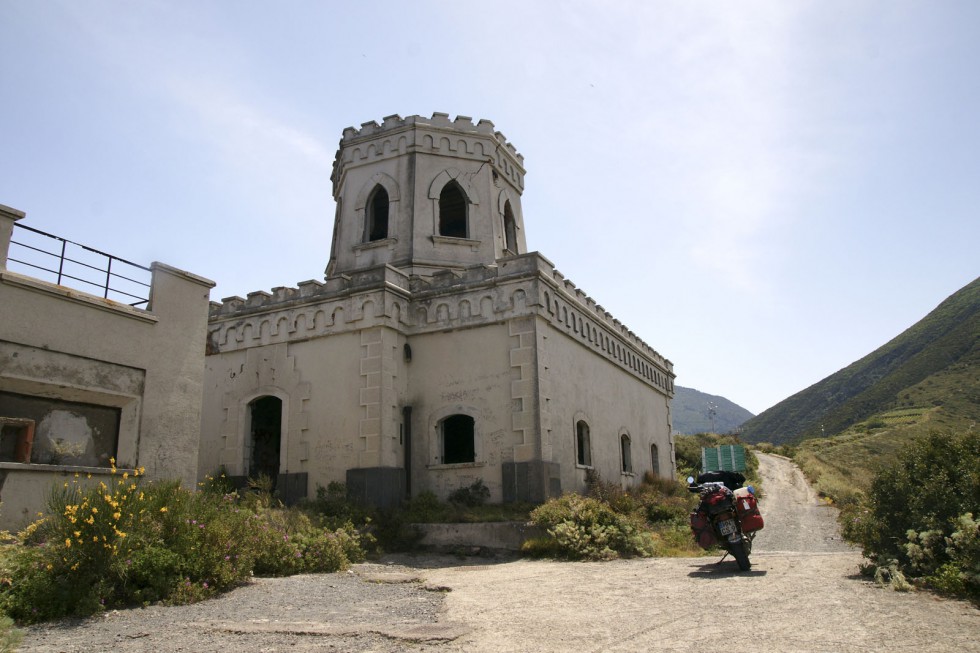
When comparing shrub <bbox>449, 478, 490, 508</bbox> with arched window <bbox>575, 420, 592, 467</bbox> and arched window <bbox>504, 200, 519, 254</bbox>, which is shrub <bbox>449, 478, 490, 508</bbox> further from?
arched window <bbox>504, 200, 519, 254</bbox>

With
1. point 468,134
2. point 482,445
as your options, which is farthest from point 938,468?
point 468,134

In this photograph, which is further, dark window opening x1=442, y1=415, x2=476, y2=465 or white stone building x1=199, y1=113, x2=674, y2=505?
dark window opening x1=442, y1=415, x2=476, y2=465

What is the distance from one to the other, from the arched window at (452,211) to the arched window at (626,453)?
8300 millimetres

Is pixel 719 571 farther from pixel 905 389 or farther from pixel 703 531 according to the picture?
pixel 905 389

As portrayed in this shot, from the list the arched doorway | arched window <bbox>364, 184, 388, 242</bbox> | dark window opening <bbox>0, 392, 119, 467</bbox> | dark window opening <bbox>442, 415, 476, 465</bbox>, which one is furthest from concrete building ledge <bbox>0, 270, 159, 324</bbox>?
arched window <bbox>364, 184, 388, 242</bbox>

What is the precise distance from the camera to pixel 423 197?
2155cm

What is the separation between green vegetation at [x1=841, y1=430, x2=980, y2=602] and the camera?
23.3 ft

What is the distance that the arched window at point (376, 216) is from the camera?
22.3 meters

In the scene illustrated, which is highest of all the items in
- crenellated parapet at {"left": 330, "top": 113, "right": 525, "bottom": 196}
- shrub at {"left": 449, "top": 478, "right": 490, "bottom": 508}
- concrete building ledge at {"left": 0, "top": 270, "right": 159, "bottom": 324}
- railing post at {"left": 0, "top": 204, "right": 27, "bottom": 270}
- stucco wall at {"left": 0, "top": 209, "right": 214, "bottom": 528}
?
crenellated parapet at {"left": 330, "top": 113, "right": 525, "bottom": 196}

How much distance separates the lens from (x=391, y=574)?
1186 cm

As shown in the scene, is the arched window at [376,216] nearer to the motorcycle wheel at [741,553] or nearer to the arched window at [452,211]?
the arched window at [452,211]

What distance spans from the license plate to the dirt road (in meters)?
0.55

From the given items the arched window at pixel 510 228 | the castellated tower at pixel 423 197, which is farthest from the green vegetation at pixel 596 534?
the arched window at pixel 510 228

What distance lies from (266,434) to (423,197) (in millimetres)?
8222
